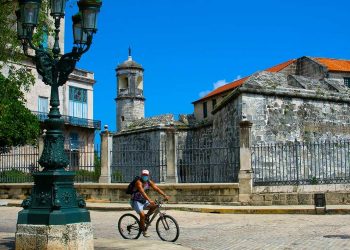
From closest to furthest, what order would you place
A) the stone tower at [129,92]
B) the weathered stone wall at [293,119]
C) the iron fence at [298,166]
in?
the iron fence at [298,166] < the weathered stone wall at [293,119] < the stone tower at [129,92]

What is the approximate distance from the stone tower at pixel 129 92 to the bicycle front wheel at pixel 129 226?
4813 cm

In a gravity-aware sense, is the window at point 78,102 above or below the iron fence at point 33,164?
above

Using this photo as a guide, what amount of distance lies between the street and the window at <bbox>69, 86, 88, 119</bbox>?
28497 millimetres

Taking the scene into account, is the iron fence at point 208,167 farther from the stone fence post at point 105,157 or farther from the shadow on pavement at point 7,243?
the shadow on pavement at point 7,243

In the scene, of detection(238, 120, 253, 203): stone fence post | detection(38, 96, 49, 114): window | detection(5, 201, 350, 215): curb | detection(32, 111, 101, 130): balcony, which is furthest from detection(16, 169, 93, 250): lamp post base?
detection(38, 96, 49, 114): window

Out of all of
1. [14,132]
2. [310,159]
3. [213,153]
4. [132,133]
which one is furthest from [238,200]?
[132,133]

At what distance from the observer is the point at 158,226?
10.5m

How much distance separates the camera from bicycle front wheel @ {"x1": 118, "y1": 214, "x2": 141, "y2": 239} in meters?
10.8

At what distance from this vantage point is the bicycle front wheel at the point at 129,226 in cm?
1082

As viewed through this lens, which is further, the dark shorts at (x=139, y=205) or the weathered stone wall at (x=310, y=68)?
the weathered stone wall at (x=310, y=68)

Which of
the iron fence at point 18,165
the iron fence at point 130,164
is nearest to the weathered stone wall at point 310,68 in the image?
the iron fence at point 130,164

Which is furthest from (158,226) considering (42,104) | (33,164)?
(42,104)

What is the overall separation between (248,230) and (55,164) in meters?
5.80

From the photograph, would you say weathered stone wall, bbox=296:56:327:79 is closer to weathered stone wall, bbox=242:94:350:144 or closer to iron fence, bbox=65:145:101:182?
weathered stone wall, bbox=242:94:350:144
